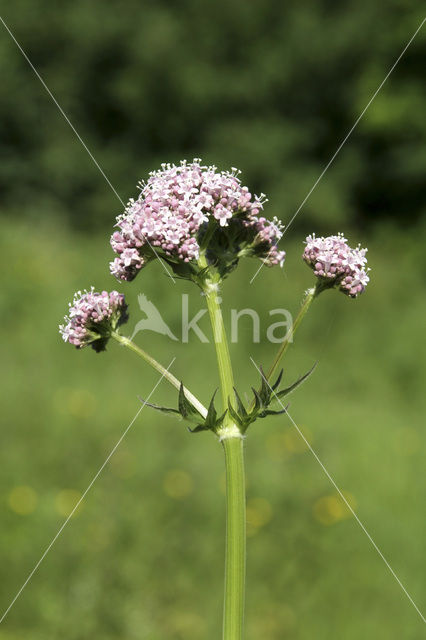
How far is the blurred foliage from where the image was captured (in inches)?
796

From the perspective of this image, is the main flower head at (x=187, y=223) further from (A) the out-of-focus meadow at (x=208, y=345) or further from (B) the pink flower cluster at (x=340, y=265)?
(A) the out-of-focus meadow at (x=208, y=345)

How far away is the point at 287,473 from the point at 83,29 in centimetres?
2057

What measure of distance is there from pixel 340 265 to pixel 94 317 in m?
0.69

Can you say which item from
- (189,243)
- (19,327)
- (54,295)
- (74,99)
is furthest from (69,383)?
(74,99)

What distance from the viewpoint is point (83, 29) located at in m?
22.2

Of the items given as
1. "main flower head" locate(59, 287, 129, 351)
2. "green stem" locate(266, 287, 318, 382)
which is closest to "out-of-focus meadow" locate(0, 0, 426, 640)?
"main flower head" locate(59, 287, 129, 351)

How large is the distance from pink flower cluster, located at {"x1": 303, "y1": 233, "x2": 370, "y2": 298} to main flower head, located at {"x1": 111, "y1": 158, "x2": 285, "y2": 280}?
0.14 m

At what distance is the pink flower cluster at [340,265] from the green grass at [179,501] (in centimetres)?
250

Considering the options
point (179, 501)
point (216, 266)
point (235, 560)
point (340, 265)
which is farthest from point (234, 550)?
point (179, 501)

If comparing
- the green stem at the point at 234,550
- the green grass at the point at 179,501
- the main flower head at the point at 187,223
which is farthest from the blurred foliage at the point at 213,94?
the green stem at the point at 234,550

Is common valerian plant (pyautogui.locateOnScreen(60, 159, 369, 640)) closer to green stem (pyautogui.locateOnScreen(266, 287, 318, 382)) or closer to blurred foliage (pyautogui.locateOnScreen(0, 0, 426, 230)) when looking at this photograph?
green stem (pyautogui.locateOnScreen(266, 287, 318, 382))

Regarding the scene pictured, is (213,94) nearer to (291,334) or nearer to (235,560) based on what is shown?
(291,334)

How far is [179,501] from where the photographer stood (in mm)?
4527

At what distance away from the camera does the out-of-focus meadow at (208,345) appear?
3951mm
